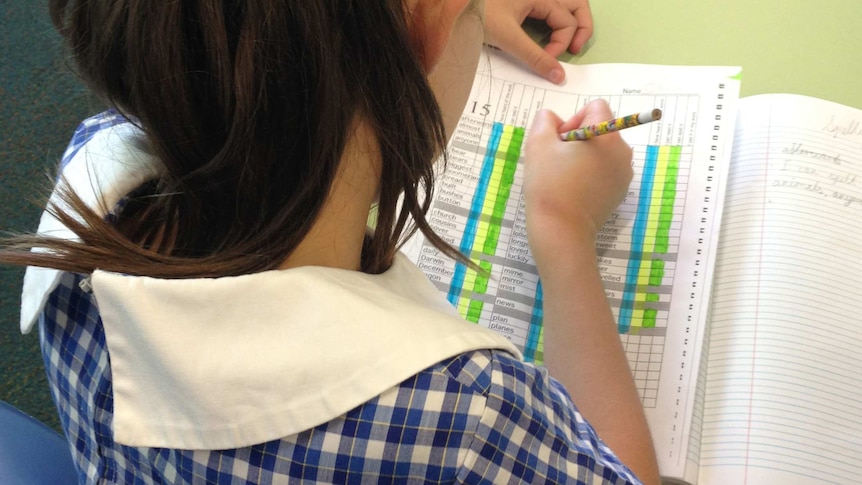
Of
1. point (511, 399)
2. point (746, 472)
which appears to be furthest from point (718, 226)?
point (511, 399)

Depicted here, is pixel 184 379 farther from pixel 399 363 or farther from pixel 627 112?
pixel 627 112

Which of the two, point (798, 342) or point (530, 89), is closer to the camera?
point (798, 342)

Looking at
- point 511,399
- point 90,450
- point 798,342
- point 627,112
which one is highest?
point 627,112

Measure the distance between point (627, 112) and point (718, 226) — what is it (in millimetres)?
154

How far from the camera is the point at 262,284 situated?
425mm

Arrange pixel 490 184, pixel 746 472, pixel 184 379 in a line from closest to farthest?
pixel 184 379
pixel 746 472
pixel 490 184

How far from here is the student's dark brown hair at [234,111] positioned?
381mm

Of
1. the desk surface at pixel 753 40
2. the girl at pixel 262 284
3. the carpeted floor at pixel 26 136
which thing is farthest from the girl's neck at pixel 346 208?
the carpeted floor at pixel 26 136

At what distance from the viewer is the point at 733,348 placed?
626 millimetres

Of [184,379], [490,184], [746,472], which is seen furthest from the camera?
[490,184]

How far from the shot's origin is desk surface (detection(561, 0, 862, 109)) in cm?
73

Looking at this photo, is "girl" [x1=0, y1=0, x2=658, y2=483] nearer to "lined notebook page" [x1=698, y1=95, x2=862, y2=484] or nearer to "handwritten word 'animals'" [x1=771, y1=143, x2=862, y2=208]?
"lined notebook page" [x1=698, y1=95, x2=862, y2=484]

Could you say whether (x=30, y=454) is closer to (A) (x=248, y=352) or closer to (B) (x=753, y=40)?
(A) (x=248, y=352)

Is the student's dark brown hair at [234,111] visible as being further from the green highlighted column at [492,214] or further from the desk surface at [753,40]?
the desk surface at [753,40]
